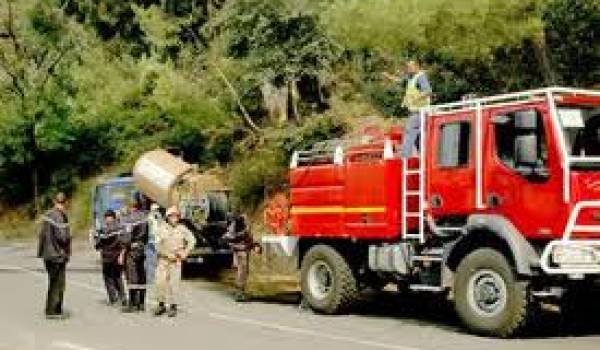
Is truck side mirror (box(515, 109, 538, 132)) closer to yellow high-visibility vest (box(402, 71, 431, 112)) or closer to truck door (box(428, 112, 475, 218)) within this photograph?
truck door (box(428, 112, 475, 218))

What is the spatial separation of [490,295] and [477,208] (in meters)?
1.18

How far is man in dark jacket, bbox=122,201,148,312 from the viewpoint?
18984 mm

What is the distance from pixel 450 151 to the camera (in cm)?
1596

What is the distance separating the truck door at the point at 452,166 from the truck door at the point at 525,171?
0.41 metres

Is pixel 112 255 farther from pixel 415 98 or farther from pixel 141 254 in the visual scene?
pixel 415 98

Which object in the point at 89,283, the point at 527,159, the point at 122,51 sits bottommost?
the point at 89,283

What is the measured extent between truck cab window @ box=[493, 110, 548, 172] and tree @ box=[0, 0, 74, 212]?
36530 millimetres

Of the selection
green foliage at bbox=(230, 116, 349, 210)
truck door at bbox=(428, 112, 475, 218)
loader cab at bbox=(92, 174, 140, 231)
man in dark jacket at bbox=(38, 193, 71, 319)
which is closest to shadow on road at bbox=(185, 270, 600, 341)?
truck door at bbox=(428, 112, 475, 218)

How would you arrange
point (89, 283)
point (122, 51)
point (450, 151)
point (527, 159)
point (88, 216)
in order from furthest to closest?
point (88, 216), point (122, 51), point (89, 283), point (450, 151), point (527, 159)

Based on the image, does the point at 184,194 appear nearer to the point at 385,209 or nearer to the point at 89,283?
the point at 89,283

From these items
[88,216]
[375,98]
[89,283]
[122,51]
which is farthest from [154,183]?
[88,216]

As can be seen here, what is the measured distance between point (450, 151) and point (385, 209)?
1441 millimetres

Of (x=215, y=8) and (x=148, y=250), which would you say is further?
(x=215, y=8)

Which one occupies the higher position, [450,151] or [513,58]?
[513,58]
